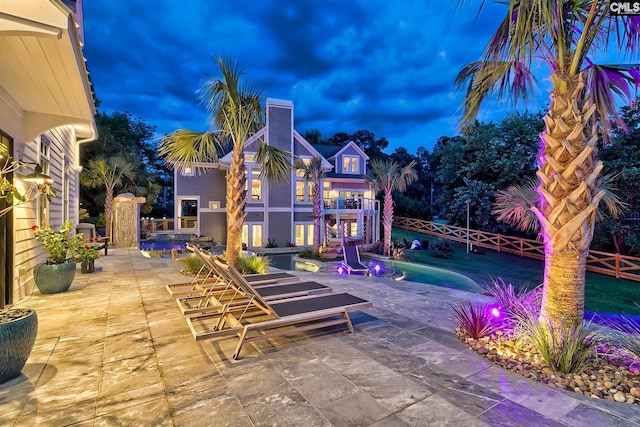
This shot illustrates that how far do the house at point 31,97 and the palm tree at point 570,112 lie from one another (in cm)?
502

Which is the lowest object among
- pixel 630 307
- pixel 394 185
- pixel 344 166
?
pixel 630 307

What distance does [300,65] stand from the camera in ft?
134

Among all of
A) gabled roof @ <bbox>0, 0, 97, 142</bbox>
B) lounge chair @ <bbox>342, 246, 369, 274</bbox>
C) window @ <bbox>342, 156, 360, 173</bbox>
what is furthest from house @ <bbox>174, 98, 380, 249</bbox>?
gabled roof @ <bbox>0, 0, 97, 142</bbox>

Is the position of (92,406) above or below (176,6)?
below

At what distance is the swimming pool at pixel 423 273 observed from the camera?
39.2ft

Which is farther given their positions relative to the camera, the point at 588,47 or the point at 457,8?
the point at 588,47

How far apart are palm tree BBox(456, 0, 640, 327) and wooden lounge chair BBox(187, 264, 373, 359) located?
2399 mm

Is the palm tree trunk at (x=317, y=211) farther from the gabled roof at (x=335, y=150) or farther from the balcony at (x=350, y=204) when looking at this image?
the gabled roof at (x=335, y=150)

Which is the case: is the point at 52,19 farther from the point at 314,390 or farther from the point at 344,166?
the point at 344,166

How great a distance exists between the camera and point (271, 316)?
4.01m

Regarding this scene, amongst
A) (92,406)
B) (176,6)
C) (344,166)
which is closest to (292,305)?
(92,406)

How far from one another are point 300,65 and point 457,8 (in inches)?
1636

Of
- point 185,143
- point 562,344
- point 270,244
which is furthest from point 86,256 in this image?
point 270,244

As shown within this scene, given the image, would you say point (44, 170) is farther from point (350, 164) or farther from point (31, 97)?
point (350, 164)
